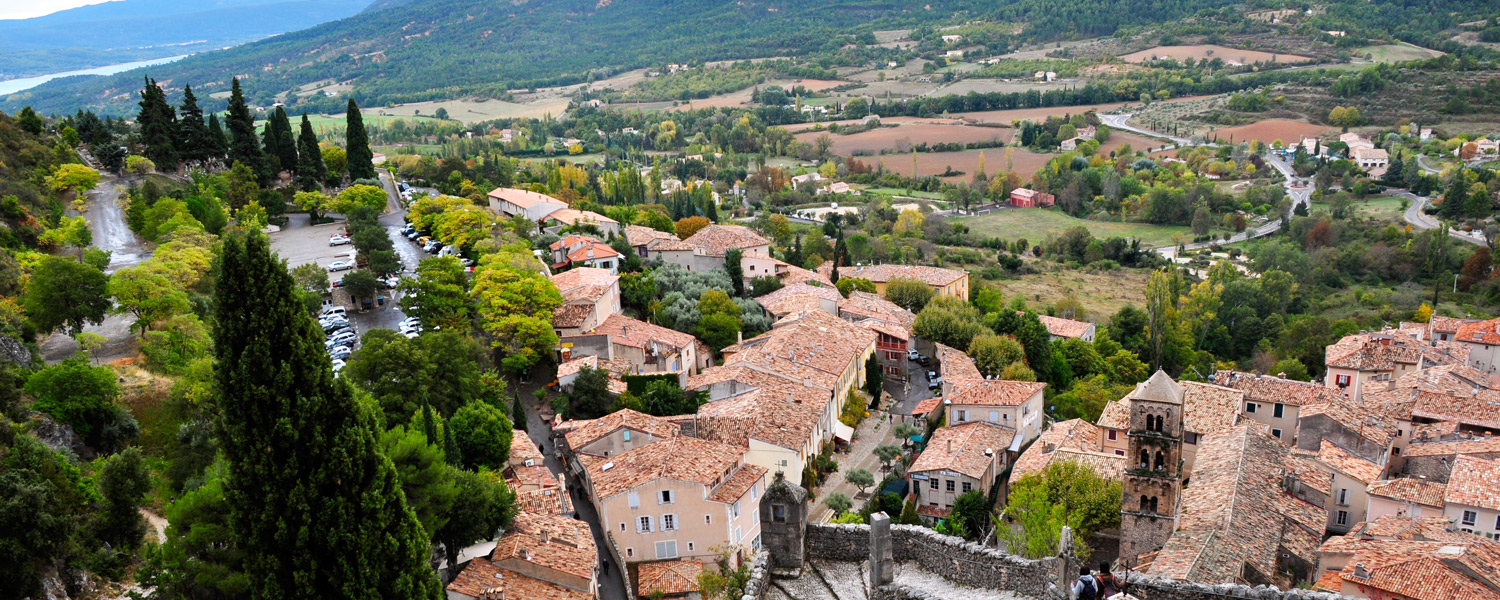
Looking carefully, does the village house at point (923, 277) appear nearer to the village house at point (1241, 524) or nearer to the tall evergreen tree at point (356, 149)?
the village house at point (1241, 524)

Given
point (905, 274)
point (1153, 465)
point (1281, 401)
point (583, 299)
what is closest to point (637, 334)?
point (583, 299)

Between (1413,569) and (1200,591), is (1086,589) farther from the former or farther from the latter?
(1413,569)

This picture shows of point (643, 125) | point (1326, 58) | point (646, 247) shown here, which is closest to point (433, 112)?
point (643, 125)

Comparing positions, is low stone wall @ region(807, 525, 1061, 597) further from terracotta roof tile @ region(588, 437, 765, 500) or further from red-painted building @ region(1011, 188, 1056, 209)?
red-painted building @ region(1011, 188, 1056, 209)

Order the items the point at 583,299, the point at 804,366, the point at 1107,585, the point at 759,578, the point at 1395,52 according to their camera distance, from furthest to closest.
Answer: the point at 1395,52 → the point at 583,299 → the point at 804,366 → the point at 1107,585 → the point at 759,578

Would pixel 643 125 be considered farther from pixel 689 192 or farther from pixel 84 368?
pixel 84 368
